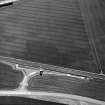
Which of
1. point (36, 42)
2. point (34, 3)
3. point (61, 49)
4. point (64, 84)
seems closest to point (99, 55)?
point (61, 49)

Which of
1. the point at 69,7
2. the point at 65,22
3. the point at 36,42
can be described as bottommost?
the point at 36,42

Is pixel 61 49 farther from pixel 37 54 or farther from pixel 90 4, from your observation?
pixel 90 4

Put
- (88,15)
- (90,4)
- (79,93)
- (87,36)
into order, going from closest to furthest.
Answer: (79,93) < (87,36) < (88,15) < (90,4)

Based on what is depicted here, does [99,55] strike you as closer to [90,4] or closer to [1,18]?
[90,4]

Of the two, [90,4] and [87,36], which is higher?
[90,4]

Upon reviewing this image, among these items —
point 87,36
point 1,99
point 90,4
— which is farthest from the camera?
point 90,4

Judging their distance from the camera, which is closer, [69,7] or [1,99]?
[1,99]
